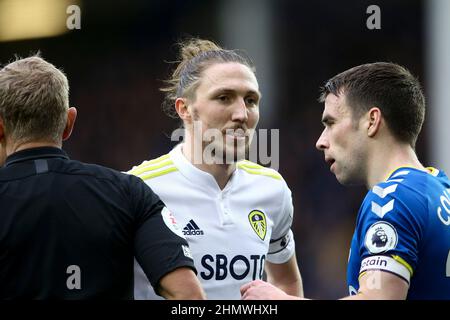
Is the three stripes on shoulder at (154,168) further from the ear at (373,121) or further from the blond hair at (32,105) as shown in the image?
the blond hair at (32,105)

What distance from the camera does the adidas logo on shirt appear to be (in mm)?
3062

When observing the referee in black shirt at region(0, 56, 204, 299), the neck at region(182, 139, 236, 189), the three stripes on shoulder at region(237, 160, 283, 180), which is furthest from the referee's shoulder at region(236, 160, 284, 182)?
the referee in black shirt at region(0, 56, 204, 299)

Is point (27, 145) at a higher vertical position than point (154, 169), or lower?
higher

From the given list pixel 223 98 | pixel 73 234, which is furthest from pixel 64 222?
pixel 223 98

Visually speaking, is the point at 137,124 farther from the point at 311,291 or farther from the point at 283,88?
the point at 311,291

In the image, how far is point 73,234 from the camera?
7.04ft

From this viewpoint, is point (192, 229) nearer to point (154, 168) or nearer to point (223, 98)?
point (154, 168)

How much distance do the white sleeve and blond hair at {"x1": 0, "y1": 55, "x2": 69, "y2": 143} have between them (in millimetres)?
1371

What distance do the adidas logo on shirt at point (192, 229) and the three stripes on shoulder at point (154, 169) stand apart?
0.84ft

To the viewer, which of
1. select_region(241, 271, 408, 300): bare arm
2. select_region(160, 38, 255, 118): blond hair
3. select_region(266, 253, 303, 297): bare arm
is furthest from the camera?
select_region(266, 253, 303, 297): bare arm

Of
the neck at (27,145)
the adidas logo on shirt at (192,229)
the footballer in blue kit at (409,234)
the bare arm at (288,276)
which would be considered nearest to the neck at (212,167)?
the adidas logo on shirt at (192,229)

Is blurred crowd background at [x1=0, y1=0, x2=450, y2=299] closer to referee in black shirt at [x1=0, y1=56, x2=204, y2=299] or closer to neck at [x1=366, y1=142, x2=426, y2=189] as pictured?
→ neck at [x1=366, y1=142, x2=426, y2=189]

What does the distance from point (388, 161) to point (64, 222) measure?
122cm

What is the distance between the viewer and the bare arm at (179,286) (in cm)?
214
